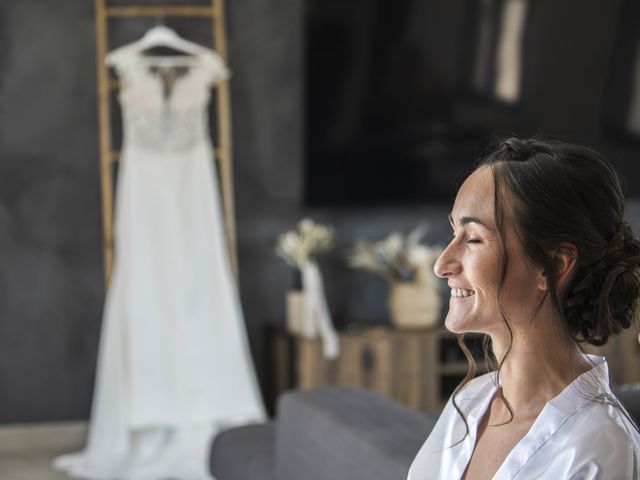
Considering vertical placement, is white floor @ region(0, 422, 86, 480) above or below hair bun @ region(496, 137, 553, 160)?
below

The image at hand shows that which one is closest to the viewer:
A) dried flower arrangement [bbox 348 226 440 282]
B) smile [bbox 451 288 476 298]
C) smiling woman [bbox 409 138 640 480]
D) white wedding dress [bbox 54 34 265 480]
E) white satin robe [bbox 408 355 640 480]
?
white satin robe [bbox 408 355 640 480]

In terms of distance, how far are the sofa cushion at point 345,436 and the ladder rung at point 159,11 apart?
9.67 ft

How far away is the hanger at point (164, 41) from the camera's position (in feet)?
15.9

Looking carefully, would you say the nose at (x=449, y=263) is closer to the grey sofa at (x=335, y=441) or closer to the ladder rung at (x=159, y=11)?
the grey sofa at (x=335, y=441)

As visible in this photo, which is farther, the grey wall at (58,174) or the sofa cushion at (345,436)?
the grey wall at (58,174)

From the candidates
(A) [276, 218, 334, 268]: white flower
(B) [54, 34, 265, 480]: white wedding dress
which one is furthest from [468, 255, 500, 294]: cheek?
(A) [276, 218, 334, 268]: white flower

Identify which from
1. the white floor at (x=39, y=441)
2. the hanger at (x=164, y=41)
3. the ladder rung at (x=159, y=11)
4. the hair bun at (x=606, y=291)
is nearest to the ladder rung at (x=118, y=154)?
the hanger at (x=164, y=41)

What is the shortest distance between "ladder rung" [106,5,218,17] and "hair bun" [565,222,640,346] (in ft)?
12.7

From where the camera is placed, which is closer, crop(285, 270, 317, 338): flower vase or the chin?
the chin

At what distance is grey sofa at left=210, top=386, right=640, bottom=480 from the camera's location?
204 centimetres

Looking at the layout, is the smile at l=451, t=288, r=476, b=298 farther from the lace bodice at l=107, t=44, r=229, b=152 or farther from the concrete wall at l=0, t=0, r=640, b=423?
the concrete wall at l=0, t=0, r=640, b=423

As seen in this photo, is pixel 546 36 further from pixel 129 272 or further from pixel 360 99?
pixel 129 272

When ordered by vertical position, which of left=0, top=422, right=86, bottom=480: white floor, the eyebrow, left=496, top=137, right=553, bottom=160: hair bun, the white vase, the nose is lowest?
left=0, top=422, right=86, bottom=480: white floor

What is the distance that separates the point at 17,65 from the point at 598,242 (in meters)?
4.05
